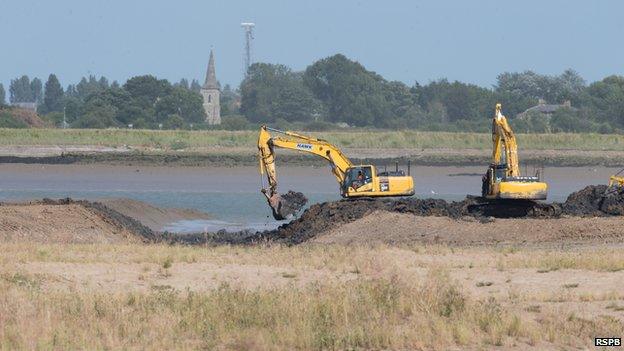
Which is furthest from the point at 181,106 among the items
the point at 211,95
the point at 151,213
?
the point at 151,213

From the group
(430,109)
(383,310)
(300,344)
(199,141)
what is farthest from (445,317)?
(430,109)

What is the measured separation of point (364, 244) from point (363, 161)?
137ft

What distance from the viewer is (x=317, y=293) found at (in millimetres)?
20141

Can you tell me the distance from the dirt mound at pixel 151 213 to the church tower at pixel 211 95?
89578 millimetres

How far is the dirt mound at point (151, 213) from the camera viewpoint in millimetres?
41656

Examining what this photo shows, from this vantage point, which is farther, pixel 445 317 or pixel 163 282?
pixel 163 282

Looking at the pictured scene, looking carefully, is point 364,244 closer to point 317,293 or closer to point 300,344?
point 317,293

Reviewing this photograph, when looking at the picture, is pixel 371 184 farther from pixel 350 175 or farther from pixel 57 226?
pixel 57 226

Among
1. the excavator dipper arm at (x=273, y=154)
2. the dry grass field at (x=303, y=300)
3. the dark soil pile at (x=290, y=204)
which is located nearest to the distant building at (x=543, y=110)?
the excavator dipper arm at (x=273, y=154)

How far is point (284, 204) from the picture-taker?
38094 millimetres

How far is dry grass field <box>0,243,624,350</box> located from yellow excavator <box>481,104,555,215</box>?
29.4 feet

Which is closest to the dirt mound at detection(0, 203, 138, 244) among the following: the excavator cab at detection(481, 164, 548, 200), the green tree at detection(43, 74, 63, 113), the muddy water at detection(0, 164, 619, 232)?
the muddy water at detection(0, 164, 619, 232)

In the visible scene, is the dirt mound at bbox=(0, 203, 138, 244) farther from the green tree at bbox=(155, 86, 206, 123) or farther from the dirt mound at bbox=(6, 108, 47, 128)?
the green tree at bbox=(155, 86, 206, 123)

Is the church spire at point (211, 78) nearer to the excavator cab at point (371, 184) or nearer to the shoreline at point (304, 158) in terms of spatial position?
the shoreline at point (304, 158)
